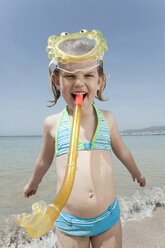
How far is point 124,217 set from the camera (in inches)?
122

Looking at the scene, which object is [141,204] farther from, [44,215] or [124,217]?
[44,215]

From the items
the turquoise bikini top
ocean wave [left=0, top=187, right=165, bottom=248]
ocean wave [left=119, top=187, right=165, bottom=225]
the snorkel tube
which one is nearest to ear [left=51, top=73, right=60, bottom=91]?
the turquoise bikini top

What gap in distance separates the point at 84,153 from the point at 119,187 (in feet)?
10.8

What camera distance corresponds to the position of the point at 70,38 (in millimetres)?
1689

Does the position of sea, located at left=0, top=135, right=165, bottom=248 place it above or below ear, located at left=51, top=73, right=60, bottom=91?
below

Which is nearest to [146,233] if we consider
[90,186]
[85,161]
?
[90,186]

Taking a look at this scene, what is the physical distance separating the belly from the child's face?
457mm

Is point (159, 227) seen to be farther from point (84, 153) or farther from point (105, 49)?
point (105, 49)

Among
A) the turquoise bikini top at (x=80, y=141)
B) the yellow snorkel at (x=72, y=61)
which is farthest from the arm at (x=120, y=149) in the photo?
the yellow snorkel at (x=72, y=61)

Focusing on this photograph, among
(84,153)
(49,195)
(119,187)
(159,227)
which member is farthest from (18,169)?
(84,153)

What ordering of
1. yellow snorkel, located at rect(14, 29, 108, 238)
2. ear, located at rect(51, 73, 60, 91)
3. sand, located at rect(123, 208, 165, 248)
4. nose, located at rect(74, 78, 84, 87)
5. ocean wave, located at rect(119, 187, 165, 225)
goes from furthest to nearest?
ocean wave, located at rect(119, 187, 165, 225), sand, located at rect(123, 208, 165, 248), ear, located at rect(51, 73, 60, 91), nose, located at rect(74, 78, 84, 87), yellow snorkel, located at rect(14, 29, 108, 238)

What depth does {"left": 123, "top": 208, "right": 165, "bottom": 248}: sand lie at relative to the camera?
2.39 metres

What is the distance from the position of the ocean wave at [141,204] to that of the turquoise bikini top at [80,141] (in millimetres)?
1775

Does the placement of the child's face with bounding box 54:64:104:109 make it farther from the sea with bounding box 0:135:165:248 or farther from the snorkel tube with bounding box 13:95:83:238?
the sea with bounding box 0:135:165:248
